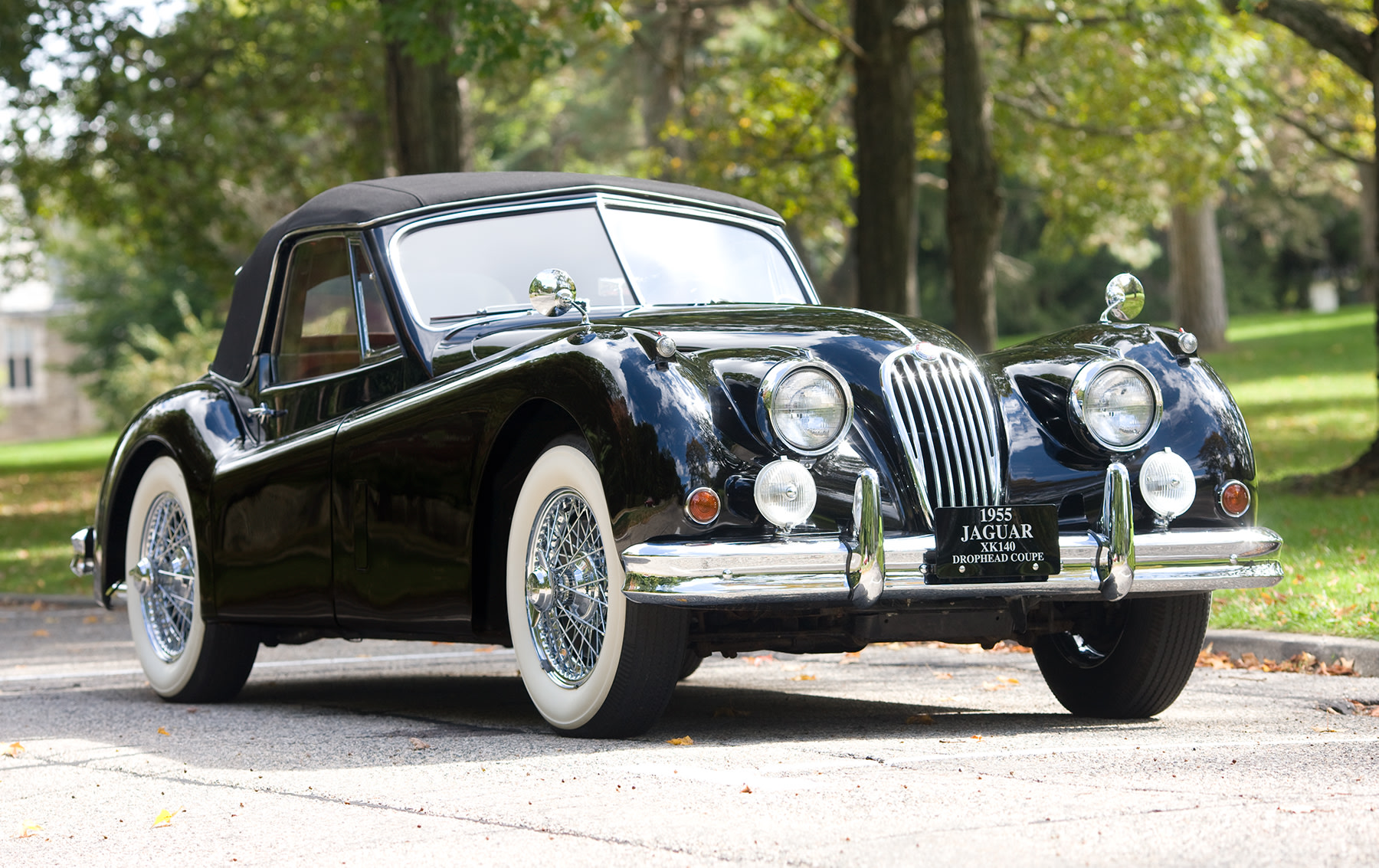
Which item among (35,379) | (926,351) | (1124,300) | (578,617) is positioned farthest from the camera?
(35,379)

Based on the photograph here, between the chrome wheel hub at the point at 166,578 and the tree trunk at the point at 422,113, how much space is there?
8.06m

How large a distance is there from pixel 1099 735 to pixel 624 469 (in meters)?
1.78

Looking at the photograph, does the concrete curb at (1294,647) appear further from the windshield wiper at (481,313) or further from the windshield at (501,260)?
the windshield wiper at (481,313)

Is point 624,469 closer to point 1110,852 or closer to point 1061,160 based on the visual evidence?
point 1110,852

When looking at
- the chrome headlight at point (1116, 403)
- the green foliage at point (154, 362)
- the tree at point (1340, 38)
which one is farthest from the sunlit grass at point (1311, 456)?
the green foliage at point (154, 362)

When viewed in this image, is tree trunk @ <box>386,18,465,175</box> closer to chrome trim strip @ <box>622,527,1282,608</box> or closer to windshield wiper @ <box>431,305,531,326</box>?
windshield wiper @ <box>431,305,531,326</box>

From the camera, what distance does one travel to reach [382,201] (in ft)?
21.7

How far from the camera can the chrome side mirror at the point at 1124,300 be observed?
6062 mm

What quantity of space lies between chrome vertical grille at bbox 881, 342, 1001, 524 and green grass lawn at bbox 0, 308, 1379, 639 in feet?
10.2

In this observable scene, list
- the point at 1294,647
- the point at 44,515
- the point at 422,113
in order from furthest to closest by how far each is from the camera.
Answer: the point at 44,515
the point at 422,113
the point at 1294,647

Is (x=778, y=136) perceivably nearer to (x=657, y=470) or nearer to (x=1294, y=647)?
(x=1294, y=647)

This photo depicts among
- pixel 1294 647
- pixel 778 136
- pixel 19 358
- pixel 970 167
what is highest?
pixel 778 136

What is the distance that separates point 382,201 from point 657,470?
240 cm

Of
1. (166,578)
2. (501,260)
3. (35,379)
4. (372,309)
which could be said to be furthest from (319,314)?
(35,379)
